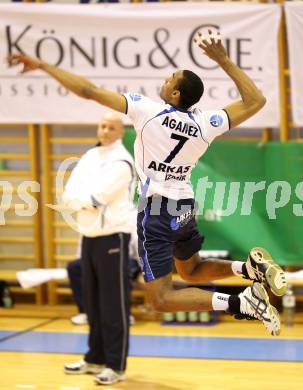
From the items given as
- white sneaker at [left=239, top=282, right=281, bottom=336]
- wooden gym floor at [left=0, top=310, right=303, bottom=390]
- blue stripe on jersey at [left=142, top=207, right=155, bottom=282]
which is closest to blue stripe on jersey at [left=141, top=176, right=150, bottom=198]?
blue stripe on jersey at [left=142, top=207, right=155, bottom=282]

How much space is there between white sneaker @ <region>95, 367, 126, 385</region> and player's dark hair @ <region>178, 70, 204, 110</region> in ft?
9.57

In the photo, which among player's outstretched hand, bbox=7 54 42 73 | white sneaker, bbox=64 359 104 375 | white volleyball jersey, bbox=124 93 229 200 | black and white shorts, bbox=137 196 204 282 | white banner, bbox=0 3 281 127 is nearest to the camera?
player's outstretched hand, bbox=7 54 42 73

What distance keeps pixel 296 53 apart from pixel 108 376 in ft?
14.9

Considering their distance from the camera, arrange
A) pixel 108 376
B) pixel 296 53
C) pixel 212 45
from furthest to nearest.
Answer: pixel 296 53
pixel 108 376
pixel 212 45

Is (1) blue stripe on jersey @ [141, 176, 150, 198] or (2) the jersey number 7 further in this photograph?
(1) blue stripe on jersey @ [141, 176, 150, 198]

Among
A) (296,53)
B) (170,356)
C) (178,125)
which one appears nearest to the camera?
(178,125)

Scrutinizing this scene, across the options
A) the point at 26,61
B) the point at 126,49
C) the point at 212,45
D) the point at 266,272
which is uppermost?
the point at 126,49

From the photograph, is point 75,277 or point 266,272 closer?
point 266,272

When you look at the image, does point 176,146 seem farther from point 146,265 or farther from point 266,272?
point 266,272

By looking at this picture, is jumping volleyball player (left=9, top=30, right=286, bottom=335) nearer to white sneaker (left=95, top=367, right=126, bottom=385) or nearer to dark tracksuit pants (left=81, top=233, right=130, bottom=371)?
dark tracksuit pants (left=81, top=233, right=130, bottom=371)

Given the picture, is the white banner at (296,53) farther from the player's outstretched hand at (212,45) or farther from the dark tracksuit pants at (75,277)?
the player's outstretched hand at (212,45)

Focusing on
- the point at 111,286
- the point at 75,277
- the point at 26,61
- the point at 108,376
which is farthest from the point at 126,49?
the point at 26,61

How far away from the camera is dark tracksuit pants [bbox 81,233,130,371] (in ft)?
24.0

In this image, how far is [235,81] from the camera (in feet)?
18.6
